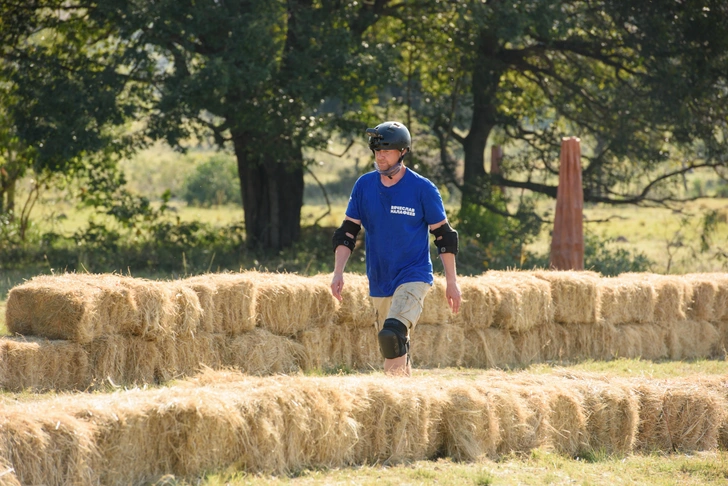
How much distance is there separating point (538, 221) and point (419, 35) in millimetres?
4865

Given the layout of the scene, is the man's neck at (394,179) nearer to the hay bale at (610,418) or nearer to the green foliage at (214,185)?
the hay bale at (610,418)

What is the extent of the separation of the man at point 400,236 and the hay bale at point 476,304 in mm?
3528

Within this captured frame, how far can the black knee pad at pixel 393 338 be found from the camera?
7.78m

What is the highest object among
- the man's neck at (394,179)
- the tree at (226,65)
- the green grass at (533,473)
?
the tree at (226,65)

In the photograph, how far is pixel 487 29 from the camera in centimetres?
1955

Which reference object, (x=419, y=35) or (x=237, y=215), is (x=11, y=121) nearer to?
(x=419, y=35)

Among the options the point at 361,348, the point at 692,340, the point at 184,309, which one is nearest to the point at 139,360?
the point at 184,309

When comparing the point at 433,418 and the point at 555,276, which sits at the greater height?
the point at 555,276

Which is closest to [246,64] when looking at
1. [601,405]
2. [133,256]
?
[133,256]

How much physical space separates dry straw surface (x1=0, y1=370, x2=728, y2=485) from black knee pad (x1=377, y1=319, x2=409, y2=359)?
17.7 inches

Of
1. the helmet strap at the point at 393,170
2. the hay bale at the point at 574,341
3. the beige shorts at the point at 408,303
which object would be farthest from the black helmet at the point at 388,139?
the hay bale at the point at 574,341

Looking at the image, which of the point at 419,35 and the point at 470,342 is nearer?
the point at 470,342

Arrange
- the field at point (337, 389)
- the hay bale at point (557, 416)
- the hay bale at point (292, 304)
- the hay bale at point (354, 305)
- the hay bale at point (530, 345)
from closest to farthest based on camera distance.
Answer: the field at point (337, 389)
the hay bale at point (557, 416)
the hay bale at point (292, 304)
the hay bale at point (354, 305)
the hay bale at point (530, 345)

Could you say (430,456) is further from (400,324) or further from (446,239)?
(446,239)
